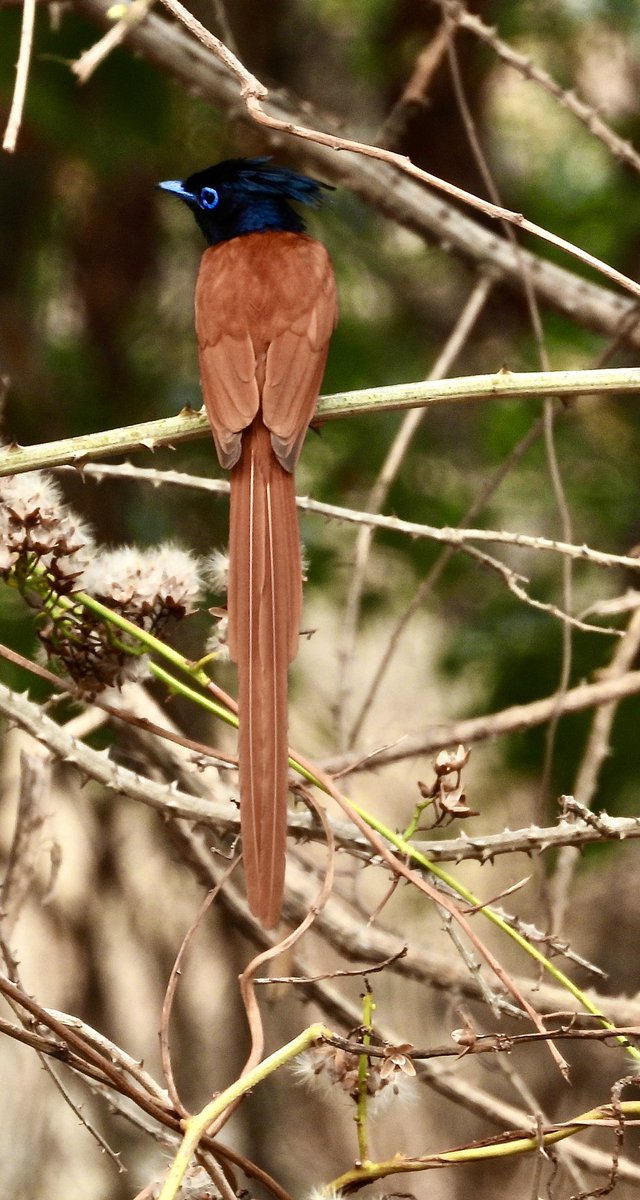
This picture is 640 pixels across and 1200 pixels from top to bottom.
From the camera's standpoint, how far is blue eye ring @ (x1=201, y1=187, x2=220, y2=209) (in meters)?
2.90

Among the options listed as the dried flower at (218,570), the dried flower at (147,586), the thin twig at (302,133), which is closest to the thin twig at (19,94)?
the thin twig at (302,133)

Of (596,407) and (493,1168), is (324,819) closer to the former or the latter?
(596,407)

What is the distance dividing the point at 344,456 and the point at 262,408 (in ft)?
5.46

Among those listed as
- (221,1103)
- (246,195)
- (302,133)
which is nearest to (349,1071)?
(221,1103)

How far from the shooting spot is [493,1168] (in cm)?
451

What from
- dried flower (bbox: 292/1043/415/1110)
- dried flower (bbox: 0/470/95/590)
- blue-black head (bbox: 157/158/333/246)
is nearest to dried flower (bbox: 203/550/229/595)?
dried flower (bbox: 0/470/95/590)

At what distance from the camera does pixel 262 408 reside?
2178 millimetres

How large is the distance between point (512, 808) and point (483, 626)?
2.17ft

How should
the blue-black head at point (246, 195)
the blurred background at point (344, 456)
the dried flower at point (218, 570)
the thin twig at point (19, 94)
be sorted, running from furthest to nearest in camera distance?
the blurred background at point (344, 456), the blue-black head at point (246, 195), the dried flower at point (218, 570), the thin twig at point (19, 94)

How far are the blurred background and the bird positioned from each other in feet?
1.80

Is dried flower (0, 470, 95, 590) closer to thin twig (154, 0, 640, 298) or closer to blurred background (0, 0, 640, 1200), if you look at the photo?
thin twig (154, 0, 640, 298)

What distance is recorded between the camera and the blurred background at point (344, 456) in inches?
143

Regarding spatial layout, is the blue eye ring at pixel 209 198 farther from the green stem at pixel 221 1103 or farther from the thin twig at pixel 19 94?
the green stem at pixel 221 1103

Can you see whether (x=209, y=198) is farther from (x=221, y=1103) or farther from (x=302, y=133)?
(x=221, y=1103)
